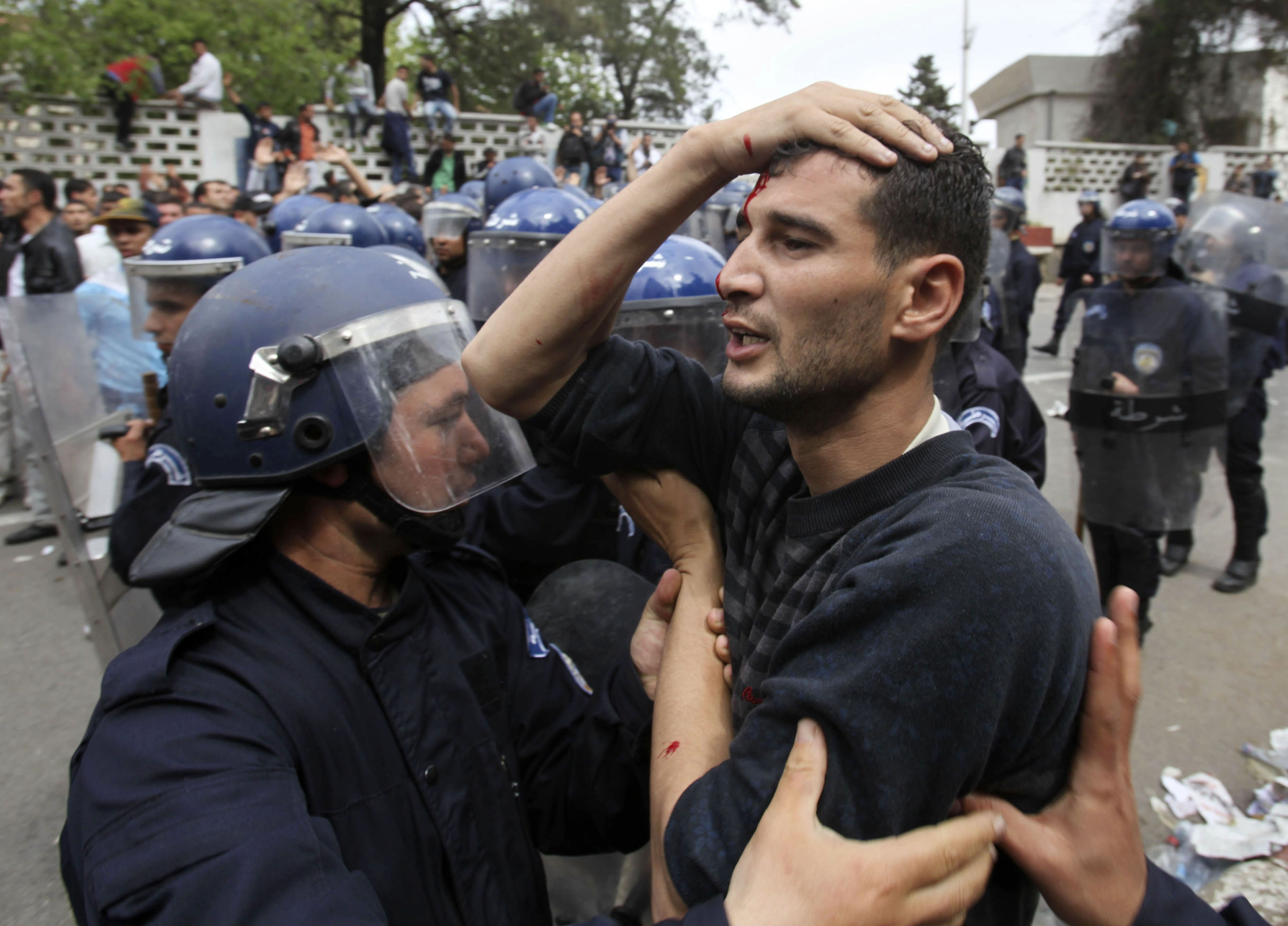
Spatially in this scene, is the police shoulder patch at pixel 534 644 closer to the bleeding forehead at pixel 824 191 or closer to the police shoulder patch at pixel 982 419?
the bleeding forehead at pixel 824 191

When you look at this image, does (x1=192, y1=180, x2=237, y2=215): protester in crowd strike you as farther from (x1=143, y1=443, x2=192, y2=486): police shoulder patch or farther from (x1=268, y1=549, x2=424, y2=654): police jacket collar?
(x1=268, y1=549, x2=424, y2=654): police jacket collar

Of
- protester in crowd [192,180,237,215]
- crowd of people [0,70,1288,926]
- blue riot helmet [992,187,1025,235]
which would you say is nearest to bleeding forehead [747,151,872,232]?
crowd of people [0,70,1288,926]

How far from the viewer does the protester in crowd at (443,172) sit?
1519 centimetres

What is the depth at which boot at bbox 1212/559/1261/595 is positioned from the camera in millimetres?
5441

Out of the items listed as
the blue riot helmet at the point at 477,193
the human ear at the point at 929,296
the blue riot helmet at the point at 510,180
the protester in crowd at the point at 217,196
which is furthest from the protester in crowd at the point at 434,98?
the human ear at the point at 929,296

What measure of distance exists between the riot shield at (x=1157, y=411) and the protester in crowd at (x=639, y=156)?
12.6 m

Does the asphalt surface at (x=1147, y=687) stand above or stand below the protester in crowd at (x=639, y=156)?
below

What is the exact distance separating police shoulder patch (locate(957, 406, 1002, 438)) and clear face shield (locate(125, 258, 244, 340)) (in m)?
3.03

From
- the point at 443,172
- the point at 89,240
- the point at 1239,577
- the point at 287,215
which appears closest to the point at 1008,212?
the point at 1239,577

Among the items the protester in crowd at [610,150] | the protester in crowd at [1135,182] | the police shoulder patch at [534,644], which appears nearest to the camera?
the police shoulder patch at [534,644]

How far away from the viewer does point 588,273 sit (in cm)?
138

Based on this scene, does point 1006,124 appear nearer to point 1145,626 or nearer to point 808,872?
point 1145,626

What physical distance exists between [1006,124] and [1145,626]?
119ft

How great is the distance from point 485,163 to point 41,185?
10.5m
